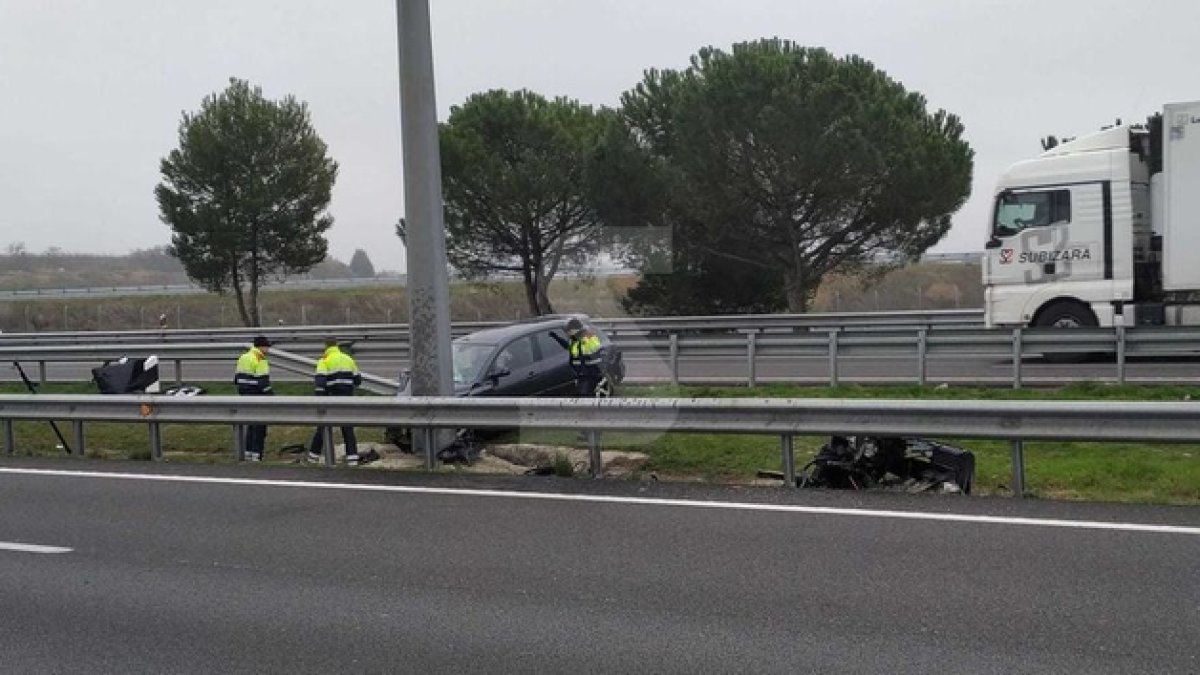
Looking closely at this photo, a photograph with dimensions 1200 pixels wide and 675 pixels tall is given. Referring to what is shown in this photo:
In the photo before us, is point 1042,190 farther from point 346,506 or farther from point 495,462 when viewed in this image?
point 346,506

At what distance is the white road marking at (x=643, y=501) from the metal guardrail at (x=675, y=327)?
8.28 meters

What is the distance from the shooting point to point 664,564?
255 inches

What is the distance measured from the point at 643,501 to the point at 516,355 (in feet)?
16.2

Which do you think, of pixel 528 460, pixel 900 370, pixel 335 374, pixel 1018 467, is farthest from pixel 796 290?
pixel 1018 467

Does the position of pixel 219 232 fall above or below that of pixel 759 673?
above

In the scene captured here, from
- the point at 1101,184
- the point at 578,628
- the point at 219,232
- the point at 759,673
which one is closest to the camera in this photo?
the point at 759,673

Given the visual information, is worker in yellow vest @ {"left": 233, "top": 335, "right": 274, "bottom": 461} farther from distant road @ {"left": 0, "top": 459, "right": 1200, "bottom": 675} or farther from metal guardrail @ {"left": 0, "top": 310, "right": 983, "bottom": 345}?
metal guardrail @ {"left": 0, "top": 310, "right": 983, "bottom": 345}

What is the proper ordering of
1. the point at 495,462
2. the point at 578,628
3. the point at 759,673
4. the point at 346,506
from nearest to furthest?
the point at 759,673 < the point at 578,628 < the point at 346,506 < the point at 495,462

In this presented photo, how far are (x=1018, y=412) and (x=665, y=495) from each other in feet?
8.97

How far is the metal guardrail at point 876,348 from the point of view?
15.2 meters

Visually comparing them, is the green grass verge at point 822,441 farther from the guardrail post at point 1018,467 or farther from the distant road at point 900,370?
the distant road at point 900,370

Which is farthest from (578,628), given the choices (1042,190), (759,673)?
(1042,190)

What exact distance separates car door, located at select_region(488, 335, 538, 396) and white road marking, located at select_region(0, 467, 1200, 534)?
3261 mm

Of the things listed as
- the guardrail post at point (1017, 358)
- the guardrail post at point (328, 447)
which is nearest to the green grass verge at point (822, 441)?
the guardrail post at point (1017, 358)
